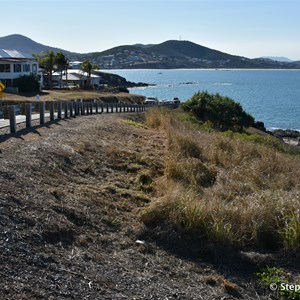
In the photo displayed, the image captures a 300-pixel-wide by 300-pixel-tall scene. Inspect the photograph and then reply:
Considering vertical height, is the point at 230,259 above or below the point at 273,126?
above

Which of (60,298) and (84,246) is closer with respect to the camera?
(60,298)

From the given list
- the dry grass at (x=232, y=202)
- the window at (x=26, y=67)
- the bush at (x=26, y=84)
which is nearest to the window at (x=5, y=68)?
the bush at (x=26, y=84)

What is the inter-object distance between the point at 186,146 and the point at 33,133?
427 centimetres

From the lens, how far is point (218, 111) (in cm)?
4034

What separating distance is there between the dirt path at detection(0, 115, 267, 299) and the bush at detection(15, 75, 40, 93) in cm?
5301

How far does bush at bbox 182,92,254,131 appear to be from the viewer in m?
39.2

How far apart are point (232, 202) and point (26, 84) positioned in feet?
187

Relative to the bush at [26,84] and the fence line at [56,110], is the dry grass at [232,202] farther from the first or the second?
the bush at [26,84]

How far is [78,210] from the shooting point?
323 inches

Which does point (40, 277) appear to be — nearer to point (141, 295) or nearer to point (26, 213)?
point (141, 295)

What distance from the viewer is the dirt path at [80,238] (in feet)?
19.0

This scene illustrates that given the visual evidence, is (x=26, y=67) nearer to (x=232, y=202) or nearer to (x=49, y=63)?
(x=49, y=63)

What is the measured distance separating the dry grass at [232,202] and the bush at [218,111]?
25207 mm

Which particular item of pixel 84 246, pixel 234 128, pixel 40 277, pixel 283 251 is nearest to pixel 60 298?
pixel 40 277
